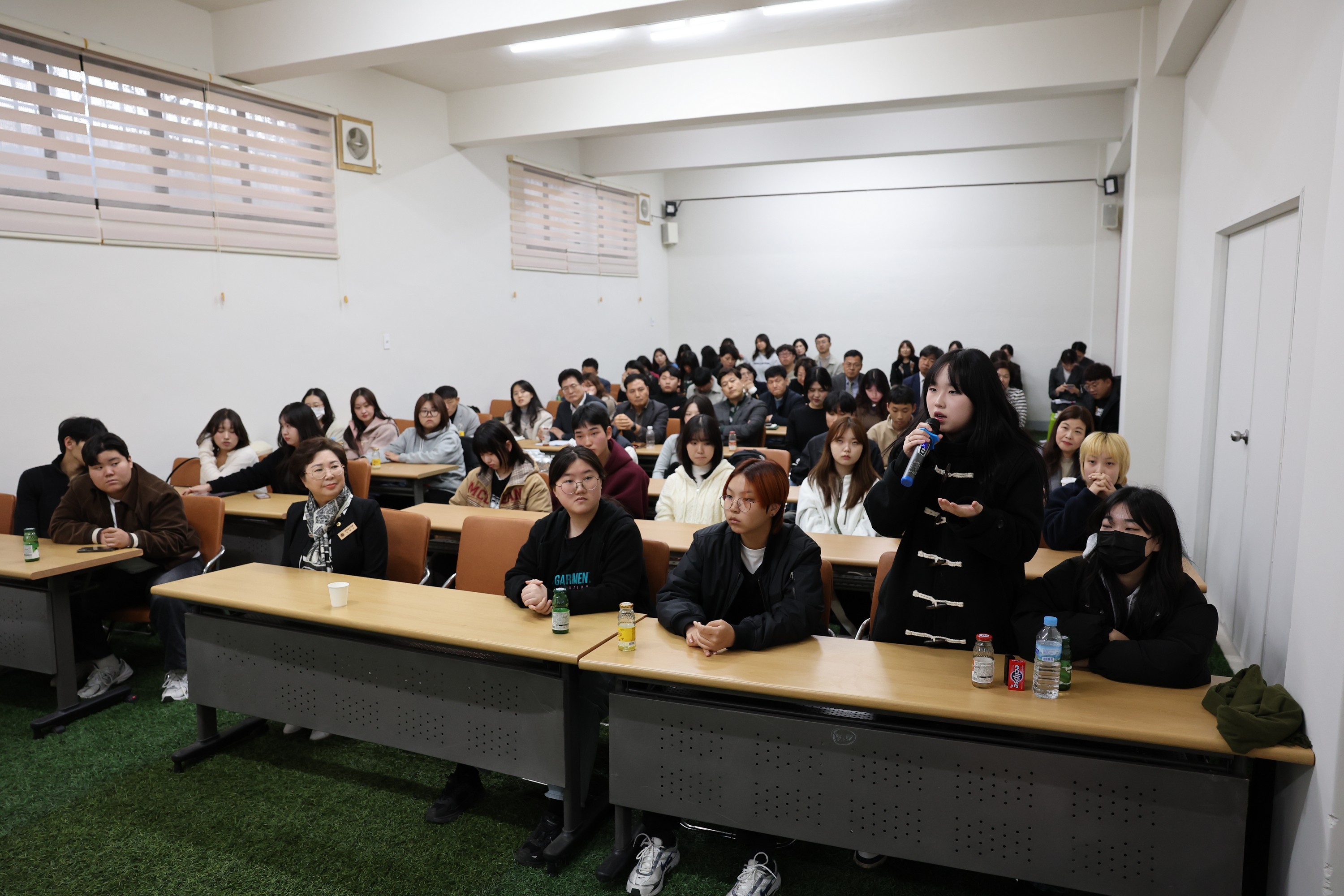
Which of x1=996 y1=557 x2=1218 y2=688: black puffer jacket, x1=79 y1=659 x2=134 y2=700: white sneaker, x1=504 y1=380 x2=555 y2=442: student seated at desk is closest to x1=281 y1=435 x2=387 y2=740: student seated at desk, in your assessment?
x1=79 y1=659 x2=134 y2=700: white sneaker

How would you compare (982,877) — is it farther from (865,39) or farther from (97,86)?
(97,86)

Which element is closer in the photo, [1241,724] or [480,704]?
[1241,724]

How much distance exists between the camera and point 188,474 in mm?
5391

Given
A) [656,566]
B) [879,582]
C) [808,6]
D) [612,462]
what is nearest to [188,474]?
[612,462]

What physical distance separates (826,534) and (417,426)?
140 inches

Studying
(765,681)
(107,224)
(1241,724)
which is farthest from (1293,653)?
(107,224)

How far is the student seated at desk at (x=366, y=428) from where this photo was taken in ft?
21.5

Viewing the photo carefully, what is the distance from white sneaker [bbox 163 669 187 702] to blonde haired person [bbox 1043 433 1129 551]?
12.9 ft

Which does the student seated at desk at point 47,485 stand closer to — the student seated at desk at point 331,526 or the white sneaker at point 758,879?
the student seated at desk at point 331,526

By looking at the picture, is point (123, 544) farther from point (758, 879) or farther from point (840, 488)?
point (840, 488)

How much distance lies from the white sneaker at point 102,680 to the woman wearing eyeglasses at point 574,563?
6.17 ft

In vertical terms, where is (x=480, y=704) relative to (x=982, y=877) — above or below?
above

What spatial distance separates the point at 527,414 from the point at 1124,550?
598 cm

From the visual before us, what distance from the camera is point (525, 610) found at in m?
2.89
